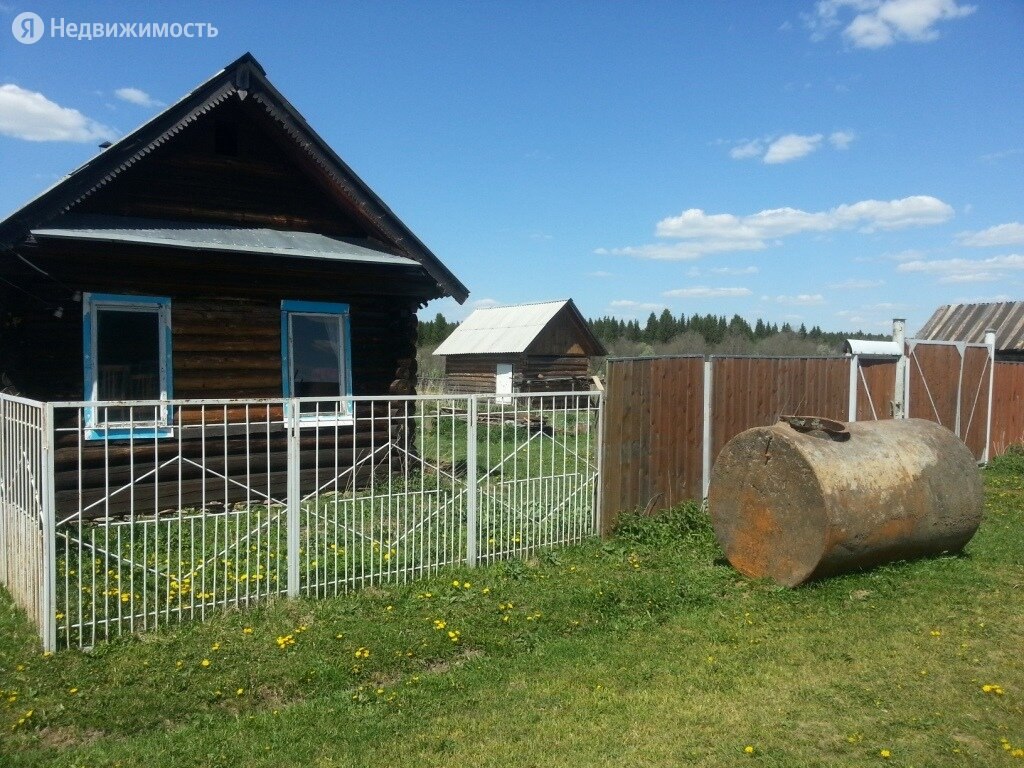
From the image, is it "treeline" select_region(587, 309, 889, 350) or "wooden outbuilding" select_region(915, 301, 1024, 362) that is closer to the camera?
"wooden outbuilding" select_region(915, 301, 1024, 362)

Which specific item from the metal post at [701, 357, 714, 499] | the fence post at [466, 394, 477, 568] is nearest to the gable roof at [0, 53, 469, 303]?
the metal post at [701, 357, 714, 499]

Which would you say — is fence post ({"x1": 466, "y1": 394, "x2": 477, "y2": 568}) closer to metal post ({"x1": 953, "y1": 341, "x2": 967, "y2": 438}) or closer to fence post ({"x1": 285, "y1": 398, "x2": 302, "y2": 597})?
fence post ({"x1": 285, "y1": 398, "x2": 302, "y2": 597})

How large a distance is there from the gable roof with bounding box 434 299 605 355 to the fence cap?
1883 cm

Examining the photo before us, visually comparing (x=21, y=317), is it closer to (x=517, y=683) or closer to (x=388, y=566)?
(x=388, y=566)

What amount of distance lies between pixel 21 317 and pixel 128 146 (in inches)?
89.5

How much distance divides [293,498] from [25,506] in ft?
6.36

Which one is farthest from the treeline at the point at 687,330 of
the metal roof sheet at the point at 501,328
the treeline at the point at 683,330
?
Answer: the metal roof sheet at the point at 501,328

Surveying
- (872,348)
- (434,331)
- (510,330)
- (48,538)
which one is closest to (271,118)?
(48,538)

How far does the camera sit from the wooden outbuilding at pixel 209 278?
8.86 m

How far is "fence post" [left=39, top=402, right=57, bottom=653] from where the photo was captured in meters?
5.37

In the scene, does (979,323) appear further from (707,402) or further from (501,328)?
(707,402)

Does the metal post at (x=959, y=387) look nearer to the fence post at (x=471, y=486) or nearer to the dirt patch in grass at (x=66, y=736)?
the fence post at (x=471, y=486)

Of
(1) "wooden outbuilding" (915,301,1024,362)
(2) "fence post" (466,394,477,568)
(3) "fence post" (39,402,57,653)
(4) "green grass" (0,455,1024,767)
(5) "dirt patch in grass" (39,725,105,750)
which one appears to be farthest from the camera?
(1) "wooden outbuilding" (915,301,1024,362)

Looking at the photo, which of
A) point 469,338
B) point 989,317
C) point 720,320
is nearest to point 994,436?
point 989,317
